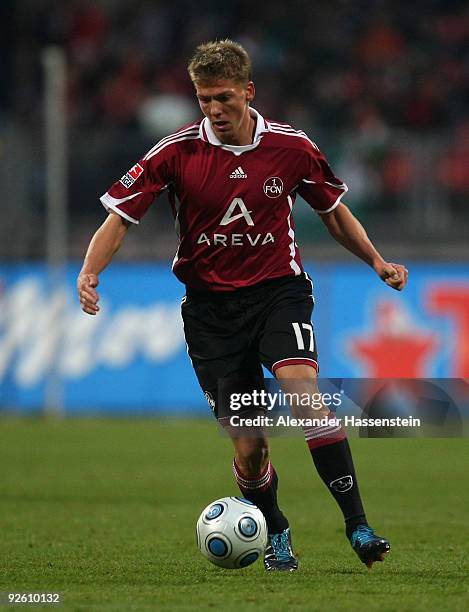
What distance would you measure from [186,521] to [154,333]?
7.42 metres

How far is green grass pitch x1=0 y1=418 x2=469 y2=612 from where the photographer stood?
535 cm

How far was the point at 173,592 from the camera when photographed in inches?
212

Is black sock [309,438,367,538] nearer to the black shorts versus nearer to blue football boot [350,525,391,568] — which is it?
blue football boot [350,525,391,568]

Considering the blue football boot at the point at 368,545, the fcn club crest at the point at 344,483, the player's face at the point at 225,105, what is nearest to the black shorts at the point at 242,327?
the fcn club crest at the point at 344,483

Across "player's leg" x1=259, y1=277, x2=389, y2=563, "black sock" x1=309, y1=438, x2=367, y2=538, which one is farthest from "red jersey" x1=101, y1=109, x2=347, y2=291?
"black sock" x1=309, y1=438, x2=367, y2=538

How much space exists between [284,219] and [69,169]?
10528mm

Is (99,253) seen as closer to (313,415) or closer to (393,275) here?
(313,415)

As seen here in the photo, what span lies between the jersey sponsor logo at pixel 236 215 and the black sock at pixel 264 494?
116 centimetres

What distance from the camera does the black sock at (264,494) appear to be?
630cm

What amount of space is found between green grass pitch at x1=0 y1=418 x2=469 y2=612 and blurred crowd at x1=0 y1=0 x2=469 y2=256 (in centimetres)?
458

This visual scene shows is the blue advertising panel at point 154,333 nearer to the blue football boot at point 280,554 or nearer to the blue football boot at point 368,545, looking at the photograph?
the blue football boot at point 280,554

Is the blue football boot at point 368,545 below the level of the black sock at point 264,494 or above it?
below

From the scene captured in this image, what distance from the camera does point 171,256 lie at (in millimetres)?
16203

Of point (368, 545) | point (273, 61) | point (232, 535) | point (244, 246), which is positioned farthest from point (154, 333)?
point (368, 545)
